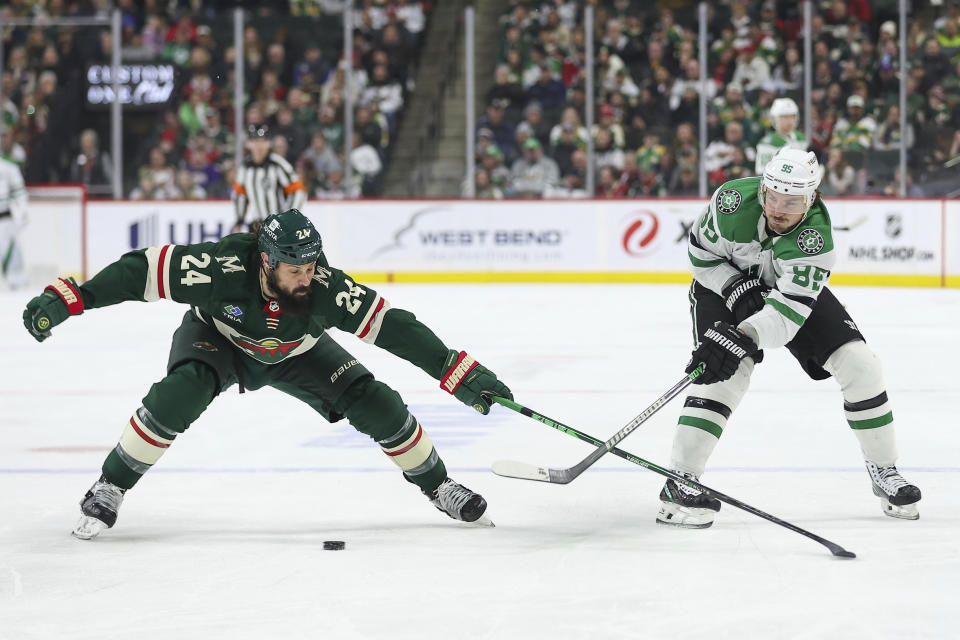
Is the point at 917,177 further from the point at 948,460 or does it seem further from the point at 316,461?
the point at 316,461

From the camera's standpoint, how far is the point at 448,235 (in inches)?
476

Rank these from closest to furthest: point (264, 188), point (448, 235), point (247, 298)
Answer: point (247, 298) → point (264, 188) → point (448, 235)

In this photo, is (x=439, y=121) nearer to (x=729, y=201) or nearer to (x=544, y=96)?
(x=544, y=96)

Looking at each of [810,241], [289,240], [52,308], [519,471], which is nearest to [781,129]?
[810,241]

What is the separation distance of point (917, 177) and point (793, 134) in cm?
380

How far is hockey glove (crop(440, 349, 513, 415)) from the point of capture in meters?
3.30

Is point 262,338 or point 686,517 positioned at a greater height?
point 262,338

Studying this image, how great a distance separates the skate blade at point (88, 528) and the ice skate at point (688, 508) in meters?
1.43

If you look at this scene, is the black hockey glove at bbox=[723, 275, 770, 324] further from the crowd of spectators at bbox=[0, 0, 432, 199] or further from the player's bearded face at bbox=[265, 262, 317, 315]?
the crowd of spectators at bbox=[0, 0, 432, 199]

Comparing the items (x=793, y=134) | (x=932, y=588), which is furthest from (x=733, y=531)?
(x=793, y=134)

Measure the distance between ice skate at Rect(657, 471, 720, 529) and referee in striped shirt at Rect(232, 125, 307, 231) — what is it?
5.39 meters

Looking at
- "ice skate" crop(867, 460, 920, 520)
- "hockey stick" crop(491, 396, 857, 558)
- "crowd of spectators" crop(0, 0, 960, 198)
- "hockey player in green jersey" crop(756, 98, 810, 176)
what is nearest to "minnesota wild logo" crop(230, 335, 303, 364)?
"hockey stick" crop(491, 396, 857, 558)

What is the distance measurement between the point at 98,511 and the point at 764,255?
183cm

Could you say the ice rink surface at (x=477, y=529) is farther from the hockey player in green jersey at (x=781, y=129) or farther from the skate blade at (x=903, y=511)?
the hockey player in green jersey at (x=781, y=129)
